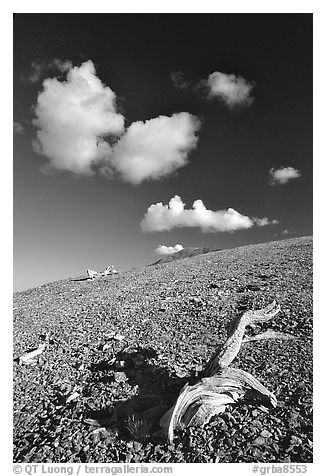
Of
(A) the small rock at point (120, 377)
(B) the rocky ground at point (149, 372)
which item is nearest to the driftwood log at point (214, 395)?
(B) the rocky ground at point (149, 372)

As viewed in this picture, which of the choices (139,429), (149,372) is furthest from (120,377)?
(139,429)

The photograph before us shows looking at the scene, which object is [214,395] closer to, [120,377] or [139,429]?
[139,429]

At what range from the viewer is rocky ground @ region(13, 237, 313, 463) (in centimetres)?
443

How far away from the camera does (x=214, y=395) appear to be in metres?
4.92

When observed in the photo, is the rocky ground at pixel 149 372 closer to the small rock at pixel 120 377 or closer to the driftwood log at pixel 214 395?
the small rock at pixel 120 377

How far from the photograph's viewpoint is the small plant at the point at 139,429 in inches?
180

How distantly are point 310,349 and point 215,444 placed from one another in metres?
3.27

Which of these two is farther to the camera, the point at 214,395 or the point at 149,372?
the point at 149,372

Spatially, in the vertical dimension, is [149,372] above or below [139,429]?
above

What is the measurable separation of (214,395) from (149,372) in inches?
72.6

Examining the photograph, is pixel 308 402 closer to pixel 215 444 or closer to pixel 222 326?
pixel 215 444

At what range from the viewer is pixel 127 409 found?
210 inches
